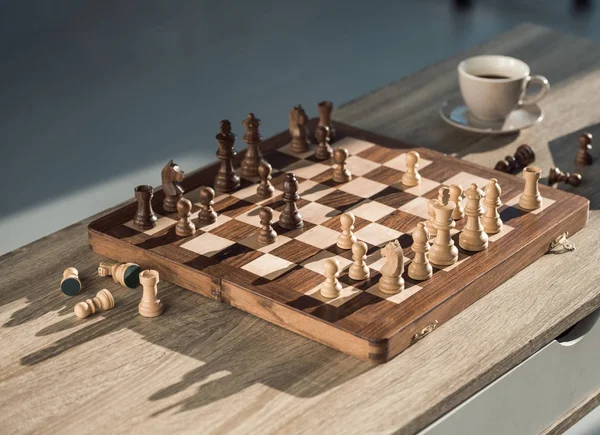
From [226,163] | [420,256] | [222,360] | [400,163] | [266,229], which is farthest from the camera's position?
[400,163]

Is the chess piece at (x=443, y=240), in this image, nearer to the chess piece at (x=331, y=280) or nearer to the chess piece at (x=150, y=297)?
the chess piece at (x=331, y=280)

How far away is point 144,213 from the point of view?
199 centimetres

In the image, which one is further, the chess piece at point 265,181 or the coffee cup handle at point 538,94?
the coffee cup handle at point 538,94

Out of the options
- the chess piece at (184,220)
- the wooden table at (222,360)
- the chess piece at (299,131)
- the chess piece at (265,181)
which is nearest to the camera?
the wooden table at (222,360)

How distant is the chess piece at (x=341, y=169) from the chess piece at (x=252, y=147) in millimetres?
156

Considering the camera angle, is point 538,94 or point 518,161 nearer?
point 518,161

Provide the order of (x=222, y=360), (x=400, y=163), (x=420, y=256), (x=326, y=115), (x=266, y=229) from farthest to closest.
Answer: (x=326, y=115) → (x=400, y=163) → (x=266, y=229) → (x=420, y=256) → (x=222, y=360)

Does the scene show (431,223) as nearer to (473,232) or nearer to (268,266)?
(473,232)

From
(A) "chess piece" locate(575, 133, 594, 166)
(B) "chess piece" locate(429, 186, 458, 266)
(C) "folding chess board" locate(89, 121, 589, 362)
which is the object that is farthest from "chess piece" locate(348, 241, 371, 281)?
(A) "chess piece" locate(575, 133, 594, 166)

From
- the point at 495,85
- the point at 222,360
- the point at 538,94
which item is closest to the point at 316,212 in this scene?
the point at 222,360

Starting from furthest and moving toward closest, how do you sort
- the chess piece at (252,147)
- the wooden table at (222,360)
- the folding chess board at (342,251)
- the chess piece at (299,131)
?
the chess piece at (299,131)
the chess piece at (252,147)
the folding chess board at (342,251)
the wooden table at (222,360)

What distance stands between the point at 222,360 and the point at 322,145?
0.71 metres

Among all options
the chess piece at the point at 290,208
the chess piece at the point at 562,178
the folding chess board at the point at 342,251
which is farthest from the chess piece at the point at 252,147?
the chess piece at the point at 562,178

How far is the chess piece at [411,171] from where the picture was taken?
214cm
